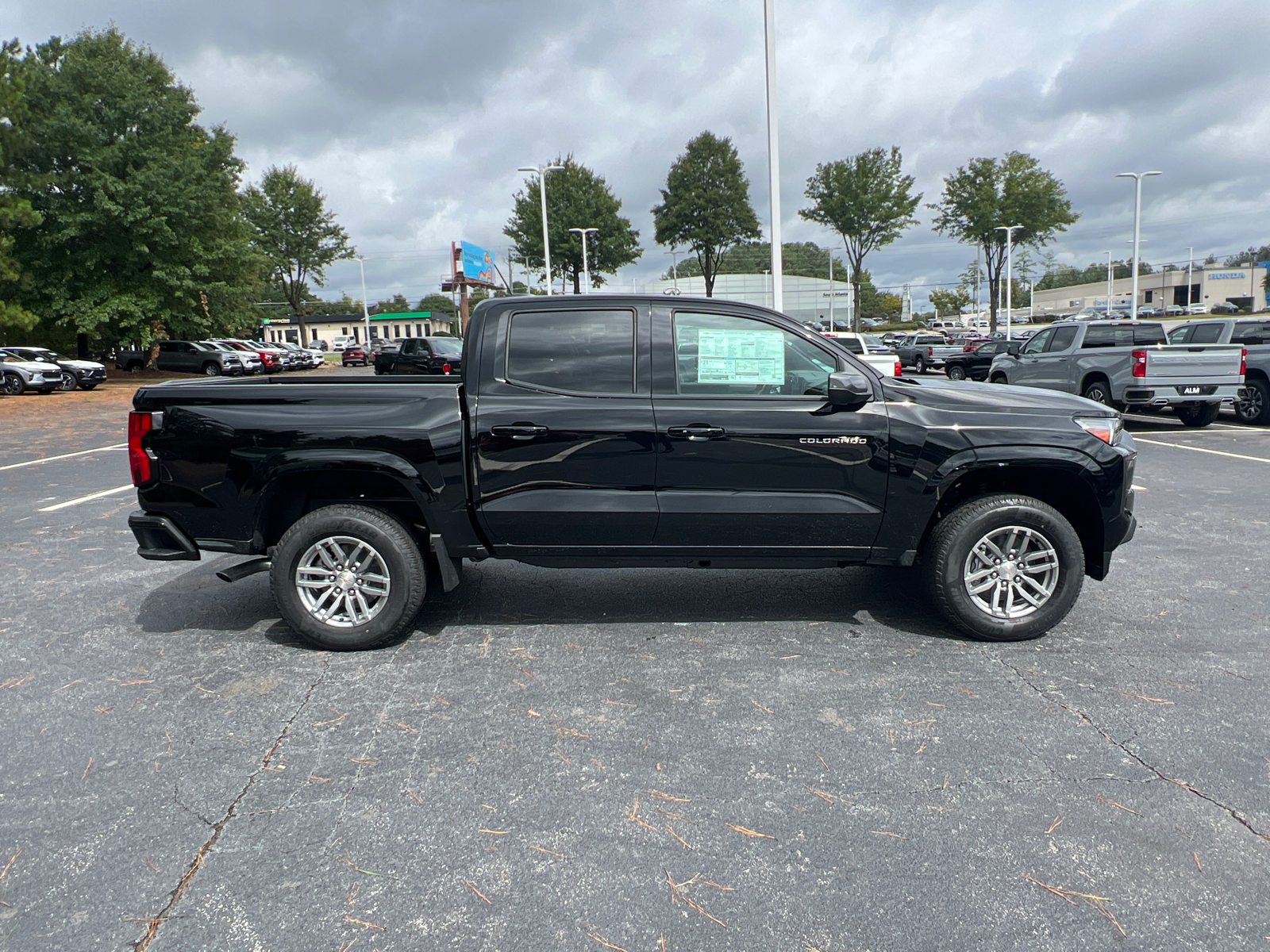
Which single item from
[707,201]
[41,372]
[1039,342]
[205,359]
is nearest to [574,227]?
[707,201]

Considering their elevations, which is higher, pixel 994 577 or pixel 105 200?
pixel 105 200

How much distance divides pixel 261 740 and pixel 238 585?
101 inches

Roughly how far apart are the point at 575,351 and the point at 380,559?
4.83ft

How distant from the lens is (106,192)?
1259 inches

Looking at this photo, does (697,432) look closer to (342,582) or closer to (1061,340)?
(342,582)

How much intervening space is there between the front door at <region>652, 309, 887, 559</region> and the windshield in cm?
2550

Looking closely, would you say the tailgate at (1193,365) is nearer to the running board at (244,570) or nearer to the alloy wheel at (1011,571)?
the alloy wheel at (1011,571)

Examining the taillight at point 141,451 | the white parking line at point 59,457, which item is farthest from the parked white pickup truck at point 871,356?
the white parking line at point 59,457

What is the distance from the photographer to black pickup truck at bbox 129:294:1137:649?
14.2ft

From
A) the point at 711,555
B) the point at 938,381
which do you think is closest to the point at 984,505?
the point at 938,381

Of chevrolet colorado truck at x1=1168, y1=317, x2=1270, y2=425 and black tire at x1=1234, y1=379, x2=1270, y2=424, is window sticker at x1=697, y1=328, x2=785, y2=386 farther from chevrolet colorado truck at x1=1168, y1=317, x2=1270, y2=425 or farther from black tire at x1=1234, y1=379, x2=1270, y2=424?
black tire at x1=1234, y1=379, x2=1270, y2=424

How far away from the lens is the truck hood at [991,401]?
14.5 feet

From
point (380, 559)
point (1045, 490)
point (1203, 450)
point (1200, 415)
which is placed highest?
point (1045, 490)

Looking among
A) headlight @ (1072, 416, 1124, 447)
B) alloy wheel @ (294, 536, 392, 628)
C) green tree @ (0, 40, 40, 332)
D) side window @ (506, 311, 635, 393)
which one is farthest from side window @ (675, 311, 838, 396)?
green tree @ (0, 40, 40, 332)
